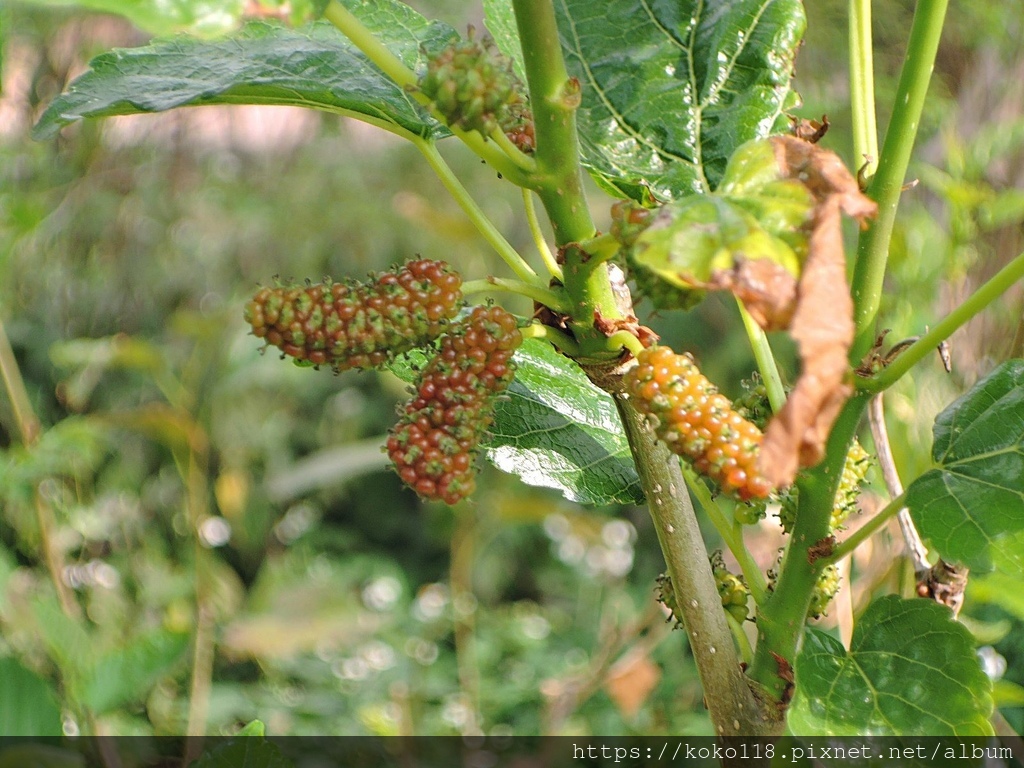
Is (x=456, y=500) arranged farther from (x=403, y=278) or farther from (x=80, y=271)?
(x=80, y=271)

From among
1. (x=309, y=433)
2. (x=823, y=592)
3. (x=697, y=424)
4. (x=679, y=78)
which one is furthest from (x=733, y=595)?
(x=309, y=433)

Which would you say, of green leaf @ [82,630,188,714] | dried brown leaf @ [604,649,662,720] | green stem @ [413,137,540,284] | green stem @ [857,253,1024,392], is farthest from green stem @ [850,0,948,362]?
dried brown leaf @ [604,649,662,720]

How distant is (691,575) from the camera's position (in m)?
0.38

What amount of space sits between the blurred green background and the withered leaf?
1.57ft

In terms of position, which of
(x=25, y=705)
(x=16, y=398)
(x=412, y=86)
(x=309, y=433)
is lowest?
(x=309, y=433)

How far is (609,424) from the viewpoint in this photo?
50 cm

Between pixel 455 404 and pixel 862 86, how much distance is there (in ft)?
0.79

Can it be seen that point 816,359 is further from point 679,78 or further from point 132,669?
point 132,669

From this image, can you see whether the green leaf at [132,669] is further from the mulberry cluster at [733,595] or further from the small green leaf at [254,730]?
the mulberry cluster at [733,595]

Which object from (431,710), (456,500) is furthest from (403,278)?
(431,710)

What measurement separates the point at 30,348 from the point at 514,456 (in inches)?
92.0

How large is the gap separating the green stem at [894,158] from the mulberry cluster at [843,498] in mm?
78

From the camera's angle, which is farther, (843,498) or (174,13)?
(843,498)

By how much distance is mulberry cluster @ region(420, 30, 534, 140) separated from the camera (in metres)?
0.30
